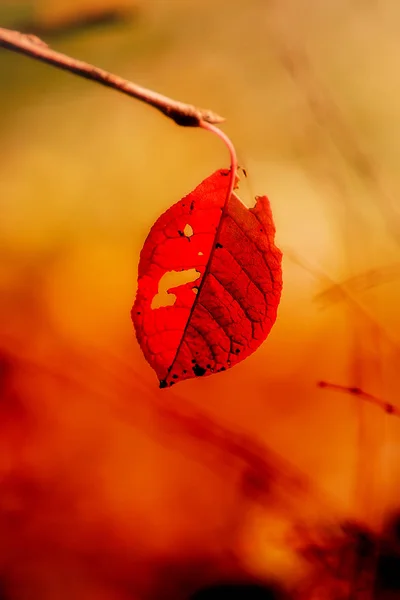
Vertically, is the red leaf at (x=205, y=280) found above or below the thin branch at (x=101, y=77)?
below

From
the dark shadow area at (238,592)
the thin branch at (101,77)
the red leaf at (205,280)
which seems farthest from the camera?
the dark shadow area at (238,592)

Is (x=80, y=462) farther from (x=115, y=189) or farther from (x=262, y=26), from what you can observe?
(x=262, y=26)

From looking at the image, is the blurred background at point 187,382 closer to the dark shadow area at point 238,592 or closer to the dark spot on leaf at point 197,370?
the dark shadow area at point 238,592

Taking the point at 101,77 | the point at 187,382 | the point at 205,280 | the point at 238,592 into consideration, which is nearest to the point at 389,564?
the point at 238,592

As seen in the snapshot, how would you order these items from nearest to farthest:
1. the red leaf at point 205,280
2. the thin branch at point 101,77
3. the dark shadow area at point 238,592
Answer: the thin branch at point 101,77 → the red leaf at point 205,280 → the dark shadow area at point 238,592

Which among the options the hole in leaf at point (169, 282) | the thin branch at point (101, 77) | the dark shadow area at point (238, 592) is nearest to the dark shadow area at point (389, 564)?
the dark shadow area at point (238, 592)

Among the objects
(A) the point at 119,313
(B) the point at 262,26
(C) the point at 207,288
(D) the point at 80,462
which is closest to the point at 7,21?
(B) the point at 262,26

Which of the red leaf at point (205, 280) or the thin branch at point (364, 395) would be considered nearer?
the red leaf at point (205, 280)
